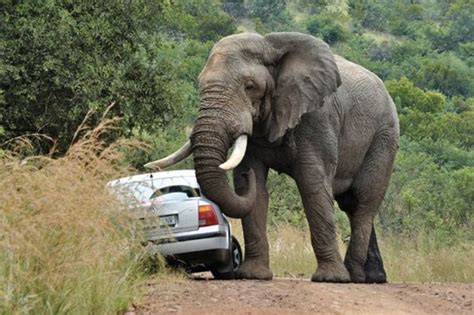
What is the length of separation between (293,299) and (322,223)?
3998 mm

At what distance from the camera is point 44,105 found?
2289 centimetres

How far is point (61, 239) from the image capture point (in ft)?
34.4

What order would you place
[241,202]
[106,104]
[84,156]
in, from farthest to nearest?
[106,104], [241,202], [84,156]

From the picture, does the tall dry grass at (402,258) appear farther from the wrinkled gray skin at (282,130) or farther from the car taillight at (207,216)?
the car taillight at (207,216)

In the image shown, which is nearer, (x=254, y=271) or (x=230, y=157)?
(x=230, y=157)

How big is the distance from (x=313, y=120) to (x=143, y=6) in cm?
802

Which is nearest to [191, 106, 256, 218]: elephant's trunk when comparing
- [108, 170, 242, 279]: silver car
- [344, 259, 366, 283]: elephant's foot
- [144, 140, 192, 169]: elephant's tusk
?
[144, 140, 192, 169]: elephant's tusk

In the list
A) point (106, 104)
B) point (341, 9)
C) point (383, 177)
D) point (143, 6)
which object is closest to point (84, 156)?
point (383, 177)

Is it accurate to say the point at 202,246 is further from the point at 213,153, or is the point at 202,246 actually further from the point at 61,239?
the point at 61,239

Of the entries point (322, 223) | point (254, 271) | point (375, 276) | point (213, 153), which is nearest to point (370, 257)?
point (375, 276)

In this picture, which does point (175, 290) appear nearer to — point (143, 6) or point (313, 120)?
point (313, 120)

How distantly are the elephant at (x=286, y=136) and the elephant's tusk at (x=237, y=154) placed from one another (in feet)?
0.06

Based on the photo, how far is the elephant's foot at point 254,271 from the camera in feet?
54.2

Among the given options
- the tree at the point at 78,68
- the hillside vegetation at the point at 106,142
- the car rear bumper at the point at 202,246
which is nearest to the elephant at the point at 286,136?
the car rear bumper at the point at 202,246
